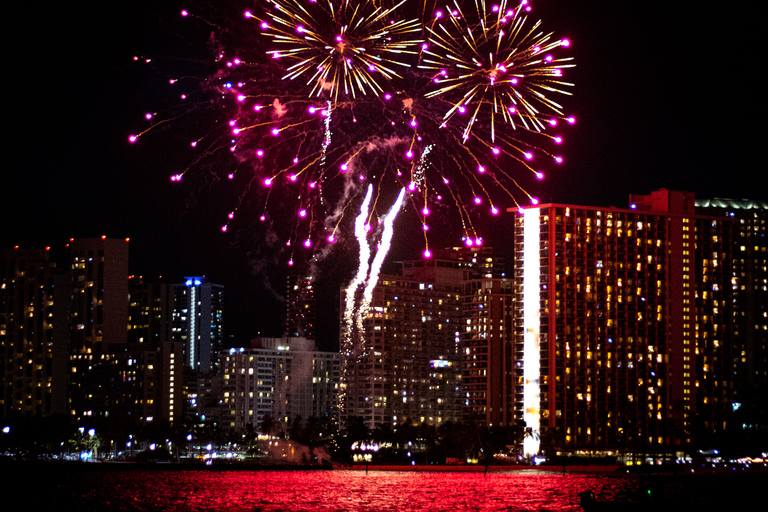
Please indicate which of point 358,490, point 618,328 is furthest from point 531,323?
point 358,490

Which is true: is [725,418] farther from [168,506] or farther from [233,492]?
[168,506]

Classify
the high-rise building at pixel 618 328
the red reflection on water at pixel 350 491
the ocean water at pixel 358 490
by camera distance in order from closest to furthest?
the ocean water at pixel 358 490
the red reflection on water at pixel 350 491
the high-rise building at pixel 618 328

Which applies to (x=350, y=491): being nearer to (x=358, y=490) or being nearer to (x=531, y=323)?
(x=358, y=490)

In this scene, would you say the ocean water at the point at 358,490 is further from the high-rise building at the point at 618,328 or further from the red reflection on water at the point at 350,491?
the high-rise building at the point at 618,328

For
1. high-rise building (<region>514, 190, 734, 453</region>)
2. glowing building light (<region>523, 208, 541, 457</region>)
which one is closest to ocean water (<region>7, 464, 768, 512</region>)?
glowing building light (<region>523, 208, 541, 457</region>)

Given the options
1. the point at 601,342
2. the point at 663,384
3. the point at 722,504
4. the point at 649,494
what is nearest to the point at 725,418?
the point at 663,384

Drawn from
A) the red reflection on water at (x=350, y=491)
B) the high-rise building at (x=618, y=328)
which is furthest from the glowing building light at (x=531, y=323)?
the red reflection on water at (x=350, y=491)
